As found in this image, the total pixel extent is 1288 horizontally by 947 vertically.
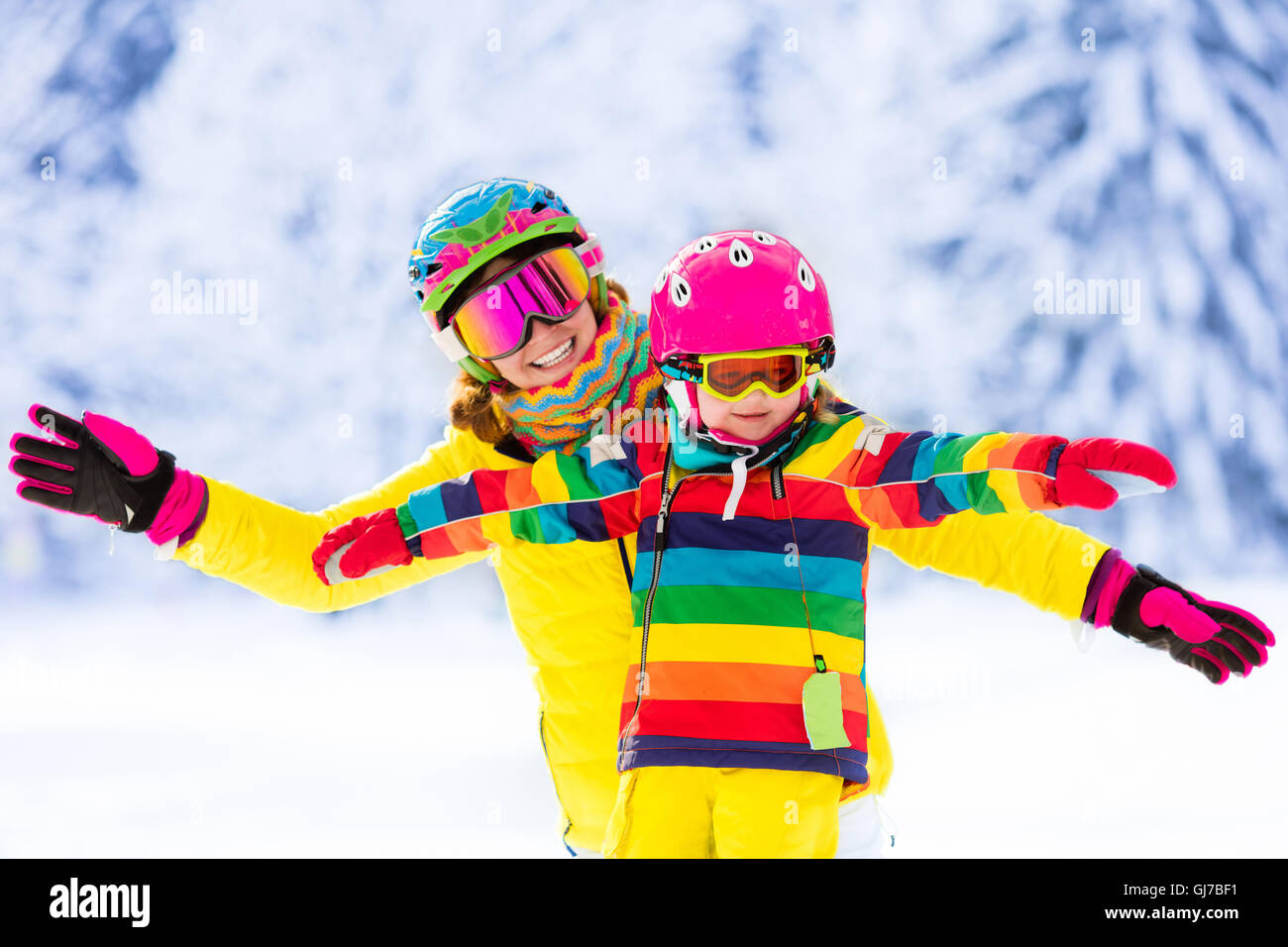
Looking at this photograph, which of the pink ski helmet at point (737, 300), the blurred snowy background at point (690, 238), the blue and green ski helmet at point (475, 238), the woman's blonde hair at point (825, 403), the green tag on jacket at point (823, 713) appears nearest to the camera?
the green tag on jacket at point (823, 713)

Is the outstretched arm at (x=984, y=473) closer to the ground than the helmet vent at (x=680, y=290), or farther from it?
closer to the ground

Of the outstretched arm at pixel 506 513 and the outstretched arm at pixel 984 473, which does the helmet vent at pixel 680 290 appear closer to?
the outstretched arm at pixel 506 513

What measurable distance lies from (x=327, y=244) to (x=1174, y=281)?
4420 mm

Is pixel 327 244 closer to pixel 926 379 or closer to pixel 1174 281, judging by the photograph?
pixel 926 379

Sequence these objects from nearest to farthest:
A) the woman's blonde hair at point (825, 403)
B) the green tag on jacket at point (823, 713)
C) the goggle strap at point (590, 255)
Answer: the green tag on jacket at point (823, 713) < the woman's blonde hair at point (825, 403) < the goggle strap at point (590, 255)

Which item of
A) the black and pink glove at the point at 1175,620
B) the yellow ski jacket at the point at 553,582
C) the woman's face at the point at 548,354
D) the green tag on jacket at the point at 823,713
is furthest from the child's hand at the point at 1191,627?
the woman's face at the point at 548,354

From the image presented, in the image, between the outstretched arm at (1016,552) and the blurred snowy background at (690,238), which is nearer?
the outstretched arm at (1016,552)

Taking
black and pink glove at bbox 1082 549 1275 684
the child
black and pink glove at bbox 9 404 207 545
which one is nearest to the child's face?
the child

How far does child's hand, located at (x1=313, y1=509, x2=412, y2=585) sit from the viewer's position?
2.26 meters

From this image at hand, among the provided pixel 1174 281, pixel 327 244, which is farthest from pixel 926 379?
pixel 327 244

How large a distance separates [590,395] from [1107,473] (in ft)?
3.71

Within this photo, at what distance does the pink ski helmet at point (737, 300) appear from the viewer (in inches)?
83.4

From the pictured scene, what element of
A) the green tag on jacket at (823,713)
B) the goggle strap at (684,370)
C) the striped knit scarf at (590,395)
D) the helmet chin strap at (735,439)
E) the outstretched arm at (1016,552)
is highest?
the striped knit scarf at (590,395)

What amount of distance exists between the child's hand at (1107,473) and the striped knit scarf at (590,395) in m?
0.95
